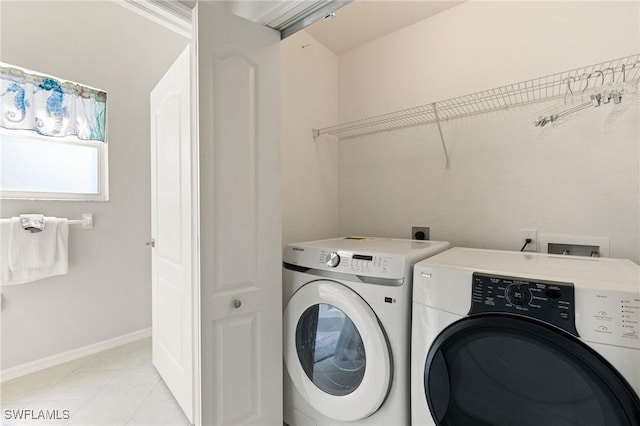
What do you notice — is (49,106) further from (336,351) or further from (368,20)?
(336,351)

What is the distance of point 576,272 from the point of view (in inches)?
36.5

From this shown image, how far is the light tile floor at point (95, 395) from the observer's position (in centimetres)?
147

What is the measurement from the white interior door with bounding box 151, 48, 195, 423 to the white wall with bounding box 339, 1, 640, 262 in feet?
3.84

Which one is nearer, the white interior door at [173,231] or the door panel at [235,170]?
the door panel at [235,170]

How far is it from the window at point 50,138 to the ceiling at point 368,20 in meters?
1.83

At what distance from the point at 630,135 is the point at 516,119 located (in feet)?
1.46

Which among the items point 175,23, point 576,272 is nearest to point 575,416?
point 576,272

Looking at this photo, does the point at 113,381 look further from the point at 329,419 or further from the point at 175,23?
the point at 175,23

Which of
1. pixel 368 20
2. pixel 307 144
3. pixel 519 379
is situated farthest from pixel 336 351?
pixel 368 20

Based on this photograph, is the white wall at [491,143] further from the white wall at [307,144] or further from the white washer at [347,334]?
the white washer at [347,334]

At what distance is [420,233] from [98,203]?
2421 millimetres

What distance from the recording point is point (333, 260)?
127 centimetres

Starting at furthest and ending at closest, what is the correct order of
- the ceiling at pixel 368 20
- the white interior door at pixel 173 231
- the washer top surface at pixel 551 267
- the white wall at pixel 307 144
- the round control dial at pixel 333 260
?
1. the white wall at pixel 307 144
2. the ceiling at pixel 368 20
3. the white interior door at pixel 173 231
4. the round control dial at pixel 333 260
5. the washer top surface at pixel 551 267

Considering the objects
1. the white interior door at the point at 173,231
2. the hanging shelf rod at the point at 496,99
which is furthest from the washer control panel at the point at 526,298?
the white interior door at the point at 173,231
